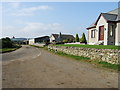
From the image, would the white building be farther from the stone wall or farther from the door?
the stone wall

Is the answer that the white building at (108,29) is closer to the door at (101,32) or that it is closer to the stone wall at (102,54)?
the door at (101,32)

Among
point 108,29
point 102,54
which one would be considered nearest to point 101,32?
point 108,29

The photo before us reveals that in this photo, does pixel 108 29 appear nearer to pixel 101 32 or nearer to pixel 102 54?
pixel 101 32

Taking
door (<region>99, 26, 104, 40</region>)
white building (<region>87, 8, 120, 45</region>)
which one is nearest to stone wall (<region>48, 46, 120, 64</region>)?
white building (<region>87, 8, 120, 45</region>)

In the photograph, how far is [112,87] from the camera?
18.4 feet

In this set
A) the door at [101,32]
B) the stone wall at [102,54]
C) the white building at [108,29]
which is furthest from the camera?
the door at [101,32]

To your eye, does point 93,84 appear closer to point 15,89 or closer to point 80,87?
point 80,87

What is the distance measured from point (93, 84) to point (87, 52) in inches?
336

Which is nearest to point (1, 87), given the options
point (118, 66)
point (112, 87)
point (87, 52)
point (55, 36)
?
point (112, 87)

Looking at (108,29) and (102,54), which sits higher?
(108,29)

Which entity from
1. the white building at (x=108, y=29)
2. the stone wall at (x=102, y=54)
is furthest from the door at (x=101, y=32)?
the stone wall at (x=102, y=54)

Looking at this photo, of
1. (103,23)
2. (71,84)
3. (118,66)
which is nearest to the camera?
(71,84)

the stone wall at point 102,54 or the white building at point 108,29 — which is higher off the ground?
the white building at point 108,29

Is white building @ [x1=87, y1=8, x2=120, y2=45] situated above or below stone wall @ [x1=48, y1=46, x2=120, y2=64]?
above
